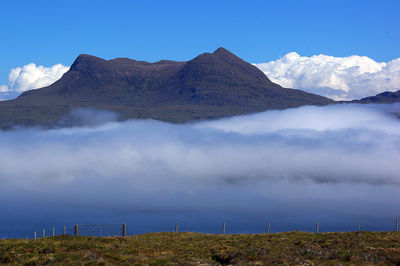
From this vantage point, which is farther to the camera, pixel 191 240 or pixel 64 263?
pixel 191 240

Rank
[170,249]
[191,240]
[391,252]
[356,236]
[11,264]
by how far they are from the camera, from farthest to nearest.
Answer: [191,240], [356,236], [170,249], [391,252], [11,264]

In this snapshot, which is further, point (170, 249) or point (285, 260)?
point (170, 249)

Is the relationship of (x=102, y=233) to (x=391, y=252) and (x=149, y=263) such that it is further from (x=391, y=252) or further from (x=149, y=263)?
(x=391, y=252)

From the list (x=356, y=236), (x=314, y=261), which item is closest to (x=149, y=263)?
(x=314, y=261)

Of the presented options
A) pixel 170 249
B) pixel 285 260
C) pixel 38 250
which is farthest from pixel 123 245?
pixel 285 260

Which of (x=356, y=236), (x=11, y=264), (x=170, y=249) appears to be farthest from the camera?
(x=356, y=236)

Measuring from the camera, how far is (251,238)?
81750 mm

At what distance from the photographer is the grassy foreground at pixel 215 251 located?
61.2 m

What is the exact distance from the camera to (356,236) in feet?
257

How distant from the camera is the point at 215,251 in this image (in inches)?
2744

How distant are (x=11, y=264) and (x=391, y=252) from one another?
45.2m

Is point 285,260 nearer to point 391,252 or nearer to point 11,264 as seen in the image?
point 391,252

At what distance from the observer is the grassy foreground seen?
201ft

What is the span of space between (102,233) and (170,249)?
19.5m
